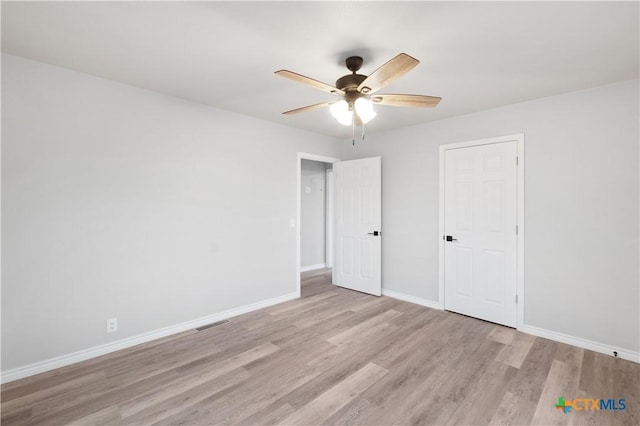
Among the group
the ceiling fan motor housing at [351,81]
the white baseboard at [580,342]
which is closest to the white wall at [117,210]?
the ceiling fan motor housing at [351,81]

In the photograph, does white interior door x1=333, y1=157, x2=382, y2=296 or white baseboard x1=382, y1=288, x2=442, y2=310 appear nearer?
white baseboard x1=382, y1=288, x2=442, y2=310

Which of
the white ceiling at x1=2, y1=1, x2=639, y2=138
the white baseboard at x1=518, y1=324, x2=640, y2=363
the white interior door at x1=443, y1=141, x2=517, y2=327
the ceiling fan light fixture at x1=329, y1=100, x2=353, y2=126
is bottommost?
the white baseboard at x1=518, y1=324, x2=640, y2=363

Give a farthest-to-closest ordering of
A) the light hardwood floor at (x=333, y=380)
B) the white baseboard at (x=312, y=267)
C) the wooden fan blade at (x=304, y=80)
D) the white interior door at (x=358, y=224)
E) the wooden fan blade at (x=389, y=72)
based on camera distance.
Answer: the white baseboard at (x=312, y=267), the white interior door at (x=358, y=224), the light hardwood floor at (x=333, y=380), the wooden fan blade at (x=304, y=80), the wooden fan blade at (x=389, y=72)

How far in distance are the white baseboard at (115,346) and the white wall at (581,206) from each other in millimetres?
3033

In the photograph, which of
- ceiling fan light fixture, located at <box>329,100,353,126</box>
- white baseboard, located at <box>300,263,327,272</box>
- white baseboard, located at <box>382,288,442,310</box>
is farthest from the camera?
white baseboard, located at <box>300,263,327,272</box>

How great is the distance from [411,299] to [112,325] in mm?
3502

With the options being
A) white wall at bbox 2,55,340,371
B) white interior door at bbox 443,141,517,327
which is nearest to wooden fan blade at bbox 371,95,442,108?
white interior door at bbox 443,141,517,327

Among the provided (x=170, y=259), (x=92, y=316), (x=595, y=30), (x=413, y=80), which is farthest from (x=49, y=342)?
(x=595, y=30)

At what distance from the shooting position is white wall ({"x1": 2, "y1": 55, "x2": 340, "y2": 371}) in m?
2.33

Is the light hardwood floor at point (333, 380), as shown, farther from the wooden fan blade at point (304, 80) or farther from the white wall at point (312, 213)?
the white wall at point (312, 213)

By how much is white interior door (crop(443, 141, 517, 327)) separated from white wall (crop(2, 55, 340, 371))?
2.42m

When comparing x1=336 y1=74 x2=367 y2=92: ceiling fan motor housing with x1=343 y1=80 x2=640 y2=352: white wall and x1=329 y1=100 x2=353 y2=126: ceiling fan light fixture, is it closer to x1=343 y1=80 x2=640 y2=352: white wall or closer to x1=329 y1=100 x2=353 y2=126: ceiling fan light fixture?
x1=329 y1=100 x2=353 y2=126: ceiling fan light fixture

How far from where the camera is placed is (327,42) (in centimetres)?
206

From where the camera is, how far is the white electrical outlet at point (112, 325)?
2738mm
